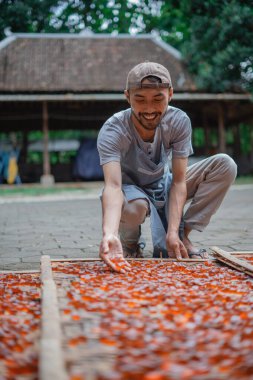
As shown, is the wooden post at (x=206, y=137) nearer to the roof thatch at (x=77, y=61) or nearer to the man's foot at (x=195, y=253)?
the roof thatch at (x=77, y=61)

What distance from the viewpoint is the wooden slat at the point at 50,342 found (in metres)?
1.26

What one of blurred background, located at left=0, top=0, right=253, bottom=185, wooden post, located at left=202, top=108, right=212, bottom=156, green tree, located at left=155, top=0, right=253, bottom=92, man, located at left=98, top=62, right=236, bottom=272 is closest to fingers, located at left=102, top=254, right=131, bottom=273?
man, located at left=98, top=62, right=236, bottom=272

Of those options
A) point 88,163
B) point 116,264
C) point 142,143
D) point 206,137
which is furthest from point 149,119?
point 206,137

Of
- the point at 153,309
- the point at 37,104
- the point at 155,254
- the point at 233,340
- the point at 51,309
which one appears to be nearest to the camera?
the point at 233,340

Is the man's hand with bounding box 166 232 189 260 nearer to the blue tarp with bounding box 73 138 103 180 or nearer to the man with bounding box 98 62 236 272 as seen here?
the man with bounding box 98 62 236 272

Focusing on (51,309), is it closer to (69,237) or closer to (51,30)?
(69,237)

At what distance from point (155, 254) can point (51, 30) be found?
23.2 metres

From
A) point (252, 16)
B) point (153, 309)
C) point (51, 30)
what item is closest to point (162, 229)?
point (153, 309)

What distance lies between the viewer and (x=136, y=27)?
26.3m

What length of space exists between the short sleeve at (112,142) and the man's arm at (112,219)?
5 centimetres

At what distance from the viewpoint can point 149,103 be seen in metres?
3.00

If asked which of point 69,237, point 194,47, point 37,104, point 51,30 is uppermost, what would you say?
point 51,30

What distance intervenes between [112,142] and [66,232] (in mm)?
2362

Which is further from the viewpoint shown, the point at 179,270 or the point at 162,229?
the point at 162,229
